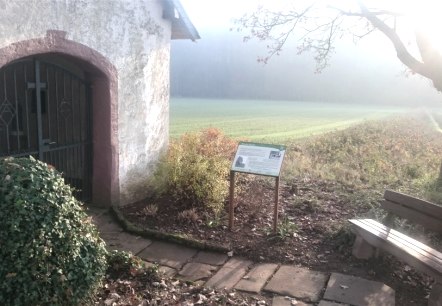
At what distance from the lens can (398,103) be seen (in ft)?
205

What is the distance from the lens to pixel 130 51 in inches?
259

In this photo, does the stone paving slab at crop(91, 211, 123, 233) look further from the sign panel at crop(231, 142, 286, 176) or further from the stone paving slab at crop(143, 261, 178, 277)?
the sign panel at crop(231, 142, 286, 176)

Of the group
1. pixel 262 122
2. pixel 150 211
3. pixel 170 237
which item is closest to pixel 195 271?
pixel 170 237

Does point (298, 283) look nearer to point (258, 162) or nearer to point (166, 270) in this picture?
point (166, 270)

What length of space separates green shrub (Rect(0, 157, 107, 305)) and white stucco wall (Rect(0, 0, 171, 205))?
2.27m

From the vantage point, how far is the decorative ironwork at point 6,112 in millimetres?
5270

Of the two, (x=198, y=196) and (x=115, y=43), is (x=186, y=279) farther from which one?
(x=115, y=43)

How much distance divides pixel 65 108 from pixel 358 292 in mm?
4520

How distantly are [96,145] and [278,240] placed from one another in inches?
120

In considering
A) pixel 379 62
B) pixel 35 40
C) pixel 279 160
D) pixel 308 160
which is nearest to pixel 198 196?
pixel 279 160

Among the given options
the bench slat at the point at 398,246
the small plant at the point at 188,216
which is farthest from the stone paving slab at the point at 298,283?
the small plant at the point at 188,216

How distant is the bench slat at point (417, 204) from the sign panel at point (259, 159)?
1404 mm

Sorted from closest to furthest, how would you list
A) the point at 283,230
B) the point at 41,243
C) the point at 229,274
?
1. the point at 41,243
2. the point at 229,274
3. the point at 283,230

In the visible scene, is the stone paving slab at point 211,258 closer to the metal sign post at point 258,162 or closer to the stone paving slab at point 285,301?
the metal sign post at point 258,162
